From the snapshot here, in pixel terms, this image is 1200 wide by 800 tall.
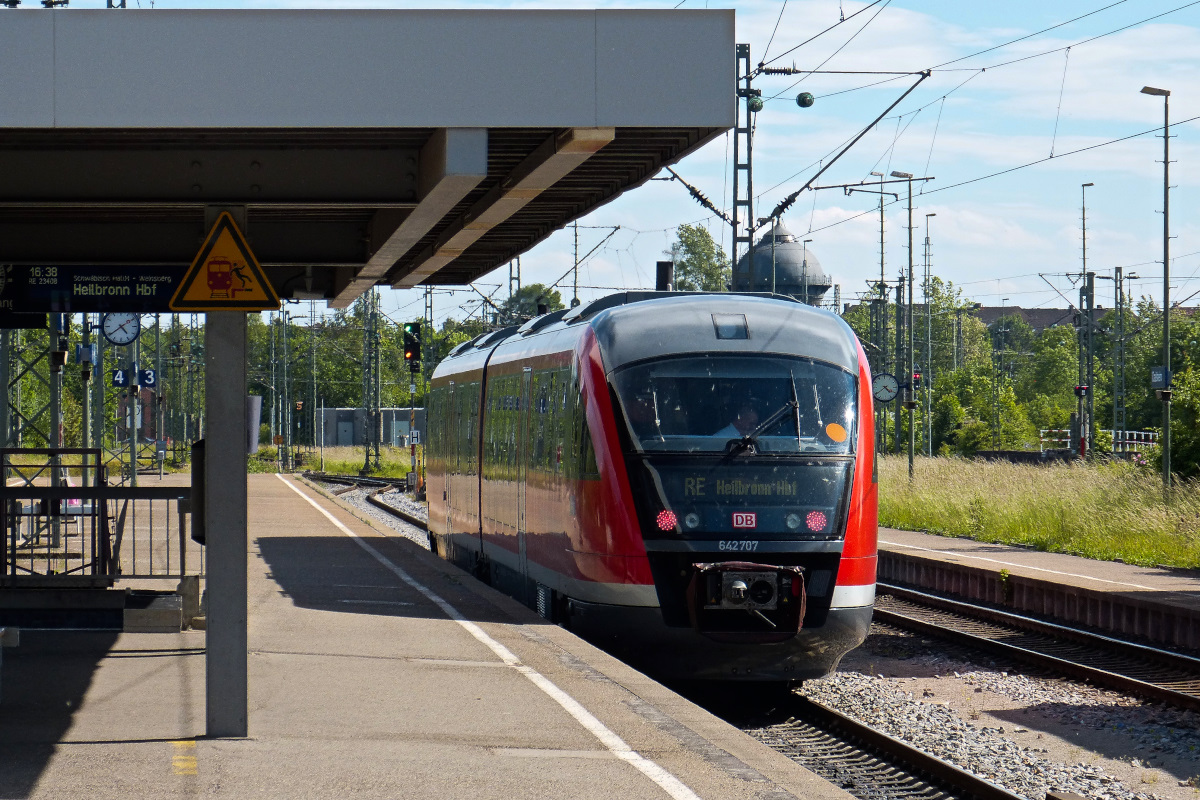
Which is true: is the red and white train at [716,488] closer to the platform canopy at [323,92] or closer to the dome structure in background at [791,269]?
the platform canopy at [323,92]

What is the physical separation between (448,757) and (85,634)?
5180 mm

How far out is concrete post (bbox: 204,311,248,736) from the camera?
7121 mm

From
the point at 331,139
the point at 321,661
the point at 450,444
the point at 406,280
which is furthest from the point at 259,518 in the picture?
the point at 331,139

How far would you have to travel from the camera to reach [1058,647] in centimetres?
1480

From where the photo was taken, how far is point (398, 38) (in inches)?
251

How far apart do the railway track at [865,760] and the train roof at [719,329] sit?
2.76 meters

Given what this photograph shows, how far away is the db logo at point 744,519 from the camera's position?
34.8ft

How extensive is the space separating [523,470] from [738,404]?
354cm

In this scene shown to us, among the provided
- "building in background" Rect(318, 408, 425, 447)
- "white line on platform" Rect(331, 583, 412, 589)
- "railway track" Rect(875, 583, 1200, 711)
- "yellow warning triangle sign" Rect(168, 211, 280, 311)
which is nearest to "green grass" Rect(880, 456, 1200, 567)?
"railway track" Rect(875, 583, 1200, 711)

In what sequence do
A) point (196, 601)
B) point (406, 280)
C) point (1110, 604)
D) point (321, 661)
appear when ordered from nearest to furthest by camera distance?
point (321, 661) < point (196, 601) < point (406, 280) < point (1110, 604)

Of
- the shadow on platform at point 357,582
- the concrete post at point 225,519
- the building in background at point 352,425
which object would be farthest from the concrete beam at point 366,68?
the building in background at point 352,425

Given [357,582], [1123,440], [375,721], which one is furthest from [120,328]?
[1123,440]

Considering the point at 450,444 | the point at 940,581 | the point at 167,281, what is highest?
the point at 167,281

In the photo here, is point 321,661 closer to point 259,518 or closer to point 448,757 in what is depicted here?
point 448,757
